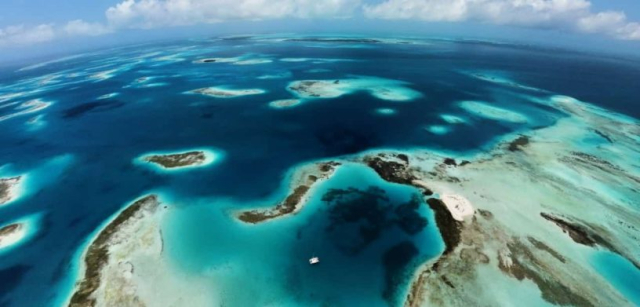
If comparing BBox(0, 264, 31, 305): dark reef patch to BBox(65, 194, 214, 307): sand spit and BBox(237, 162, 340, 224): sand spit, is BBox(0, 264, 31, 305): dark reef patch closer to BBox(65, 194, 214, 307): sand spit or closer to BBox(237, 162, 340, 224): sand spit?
BBox(65, 194, 214, 307): sand spit

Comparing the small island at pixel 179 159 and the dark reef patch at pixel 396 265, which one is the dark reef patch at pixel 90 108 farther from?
the dark reef patch at pixel 396 265

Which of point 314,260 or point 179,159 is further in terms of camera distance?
point 179,159

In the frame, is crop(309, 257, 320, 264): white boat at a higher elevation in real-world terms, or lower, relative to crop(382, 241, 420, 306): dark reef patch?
higher

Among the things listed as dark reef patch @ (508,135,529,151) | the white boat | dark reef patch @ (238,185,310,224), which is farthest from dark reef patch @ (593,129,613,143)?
the white boat

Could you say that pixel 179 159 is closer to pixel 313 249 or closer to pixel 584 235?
pixel 313 249

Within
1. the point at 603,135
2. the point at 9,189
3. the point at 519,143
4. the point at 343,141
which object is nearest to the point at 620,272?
the point at 519,143
